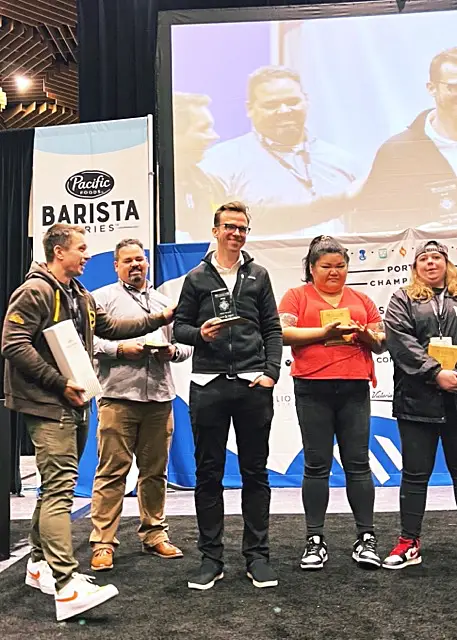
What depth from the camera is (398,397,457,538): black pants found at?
267 cm

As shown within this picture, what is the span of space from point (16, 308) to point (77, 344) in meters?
0.23

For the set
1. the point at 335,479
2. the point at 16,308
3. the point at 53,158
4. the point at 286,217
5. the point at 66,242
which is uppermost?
the point at 53,158

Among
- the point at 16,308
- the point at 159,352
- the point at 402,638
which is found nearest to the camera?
the point at 402,638

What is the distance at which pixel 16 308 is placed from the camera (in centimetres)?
231

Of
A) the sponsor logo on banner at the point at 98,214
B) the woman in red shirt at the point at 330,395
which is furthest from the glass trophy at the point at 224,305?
Result: the sponsor logo on banner at the point at 98,214

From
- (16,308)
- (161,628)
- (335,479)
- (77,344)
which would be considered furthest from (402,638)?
(335,479)

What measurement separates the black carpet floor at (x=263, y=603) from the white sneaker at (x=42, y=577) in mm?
33

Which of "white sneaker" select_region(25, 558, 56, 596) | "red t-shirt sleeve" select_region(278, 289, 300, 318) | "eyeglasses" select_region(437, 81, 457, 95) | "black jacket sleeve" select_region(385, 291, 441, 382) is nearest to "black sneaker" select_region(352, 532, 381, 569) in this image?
"black jacket sleeve" select_region(385, 291, 441, 382)

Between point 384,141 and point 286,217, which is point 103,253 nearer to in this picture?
point 286,217

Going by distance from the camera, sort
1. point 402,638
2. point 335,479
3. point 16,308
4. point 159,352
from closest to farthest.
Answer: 1. point 402,638
2. point 16,308
3. point 159,352
4. point 335,479

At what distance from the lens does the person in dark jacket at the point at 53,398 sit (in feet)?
7.25

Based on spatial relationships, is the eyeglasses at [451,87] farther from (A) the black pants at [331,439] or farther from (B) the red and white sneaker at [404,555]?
(B) the red and white sneaker at [404,555]

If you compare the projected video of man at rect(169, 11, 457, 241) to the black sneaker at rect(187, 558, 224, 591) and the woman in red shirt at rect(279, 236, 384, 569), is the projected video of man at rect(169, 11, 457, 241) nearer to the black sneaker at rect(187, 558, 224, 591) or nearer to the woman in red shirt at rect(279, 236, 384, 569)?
the woman in red shirt at rect(279, 236, 384, 569)

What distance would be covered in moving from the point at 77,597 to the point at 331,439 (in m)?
1.10
